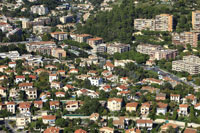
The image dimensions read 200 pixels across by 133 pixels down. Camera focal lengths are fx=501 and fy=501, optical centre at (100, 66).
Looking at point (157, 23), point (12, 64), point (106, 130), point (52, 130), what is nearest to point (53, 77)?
A: point (12, 64)

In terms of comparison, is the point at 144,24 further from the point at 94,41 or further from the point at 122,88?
the point at 122,88

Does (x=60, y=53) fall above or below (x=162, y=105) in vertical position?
above

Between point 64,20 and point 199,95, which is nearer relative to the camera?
point 199,95

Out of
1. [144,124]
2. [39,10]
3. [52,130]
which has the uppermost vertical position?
[39,10]

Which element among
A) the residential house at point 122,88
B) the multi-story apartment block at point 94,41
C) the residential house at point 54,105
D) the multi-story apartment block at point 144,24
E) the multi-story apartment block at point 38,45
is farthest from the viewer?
the multi-story apartment block at point 144,24

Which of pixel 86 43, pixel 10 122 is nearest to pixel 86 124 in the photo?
pixel 10 122

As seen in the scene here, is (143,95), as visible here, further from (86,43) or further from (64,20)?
(64,20)

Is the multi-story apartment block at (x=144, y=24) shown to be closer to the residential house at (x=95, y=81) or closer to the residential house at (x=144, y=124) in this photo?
the residential house at (x=95, y=81)

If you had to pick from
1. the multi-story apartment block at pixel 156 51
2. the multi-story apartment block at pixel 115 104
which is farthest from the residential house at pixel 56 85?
the multi-story apartment block at pixel 156 51
